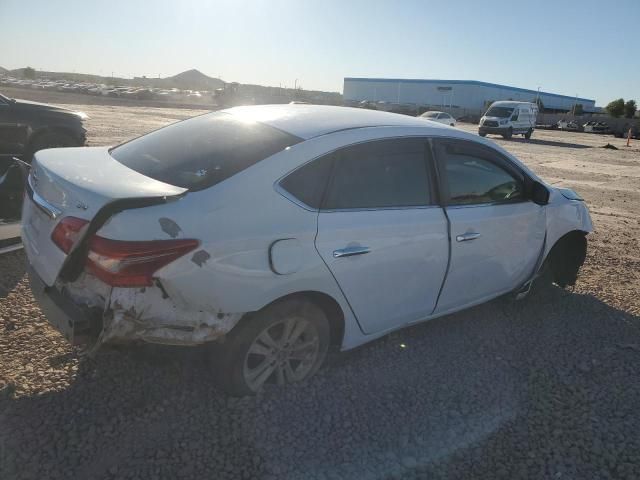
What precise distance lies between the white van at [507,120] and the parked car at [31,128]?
1089 inches

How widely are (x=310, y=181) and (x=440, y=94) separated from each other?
3553 inches

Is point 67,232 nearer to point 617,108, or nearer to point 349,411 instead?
point 349,411

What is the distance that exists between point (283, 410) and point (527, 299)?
2.81 m

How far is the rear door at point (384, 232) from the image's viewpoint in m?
2.89

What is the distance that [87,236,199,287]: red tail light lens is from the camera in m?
2.33

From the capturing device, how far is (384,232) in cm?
303

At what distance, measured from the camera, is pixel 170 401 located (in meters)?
2.89

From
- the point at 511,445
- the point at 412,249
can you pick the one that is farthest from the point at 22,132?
the point at 511,445

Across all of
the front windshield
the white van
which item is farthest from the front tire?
the front windshield

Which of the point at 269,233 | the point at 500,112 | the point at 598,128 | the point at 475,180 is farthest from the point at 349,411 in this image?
the point at 598,128

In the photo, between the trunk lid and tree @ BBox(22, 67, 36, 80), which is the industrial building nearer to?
tree @ BBox(22, 67, 36, 80)

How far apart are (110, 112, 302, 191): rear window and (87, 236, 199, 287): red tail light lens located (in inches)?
16.2

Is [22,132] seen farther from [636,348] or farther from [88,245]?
[636,348]

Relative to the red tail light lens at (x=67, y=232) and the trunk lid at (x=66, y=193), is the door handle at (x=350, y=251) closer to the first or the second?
the trunk lid at (x=66, y=193)
